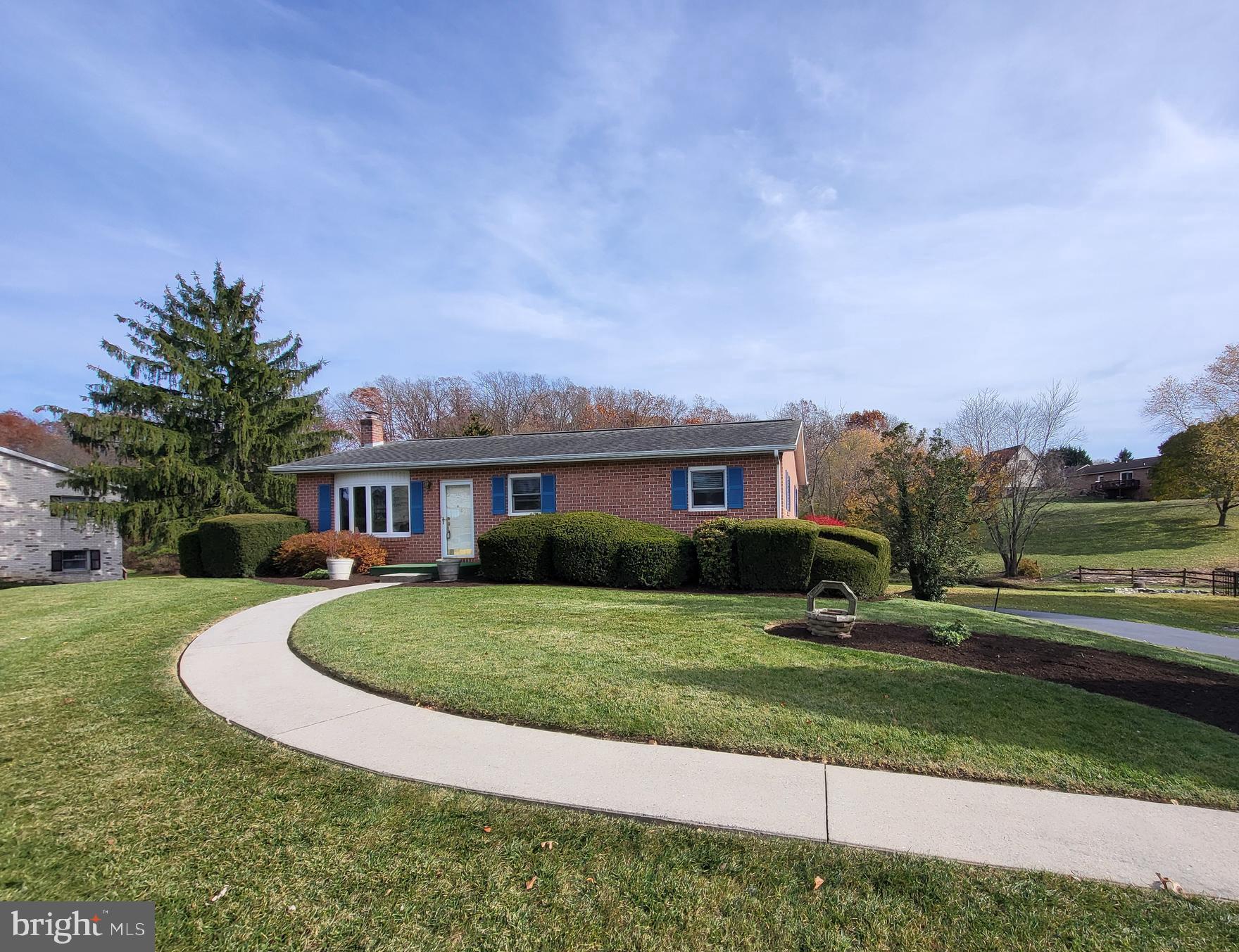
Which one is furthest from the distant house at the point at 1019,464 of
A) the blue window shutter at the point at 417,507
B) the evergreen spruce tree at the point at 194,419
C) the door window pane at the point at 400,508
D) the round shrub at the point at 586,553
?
the evergreen spruce tree at the point at 194,419

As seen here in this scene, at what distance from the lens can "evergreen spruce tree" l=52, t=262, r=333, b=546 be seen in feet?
69.3

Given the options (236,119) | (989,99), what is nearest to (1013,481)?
(989,99)

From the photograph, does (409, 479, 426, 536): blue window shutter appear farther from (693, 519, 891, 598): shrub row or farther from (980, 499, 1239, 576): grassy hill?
(980, 499, 1239, 576): grassy hill

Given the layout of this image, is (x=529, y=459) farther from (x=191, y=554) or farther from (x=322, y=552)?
(x=191, y=554)

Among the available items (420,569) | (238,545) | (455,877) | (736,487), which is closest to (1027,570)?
(736,487)

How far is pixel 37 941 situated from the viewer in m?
2.27

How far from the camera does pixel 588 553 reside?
12516 mm

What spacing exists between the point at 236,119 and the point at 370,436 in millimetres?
12153

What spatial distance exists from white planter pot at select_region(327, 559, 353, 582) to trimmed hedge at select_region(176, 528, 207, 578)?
15.1 ft

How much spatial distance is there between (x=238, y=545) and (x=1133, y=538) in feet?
137

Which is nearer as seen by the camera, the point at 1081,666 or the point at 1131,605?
the point at 1081,666

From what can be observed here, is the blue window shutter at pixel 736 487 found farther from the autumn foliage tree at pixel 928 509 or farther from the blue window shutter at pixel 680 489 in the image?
the autumn foliage tree at pixel 928 509

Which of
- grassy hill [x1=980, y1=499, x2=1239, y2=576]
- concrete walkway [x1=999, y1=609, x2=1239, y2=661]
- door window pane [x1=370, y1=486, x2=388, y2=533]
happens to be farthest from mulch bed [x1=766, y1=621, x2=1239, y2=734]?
grassy hill [x1=980, y1=499, x2=1239, y2=576]

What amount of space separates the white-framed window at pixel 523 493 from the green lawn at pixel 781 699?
8263 millimetres
